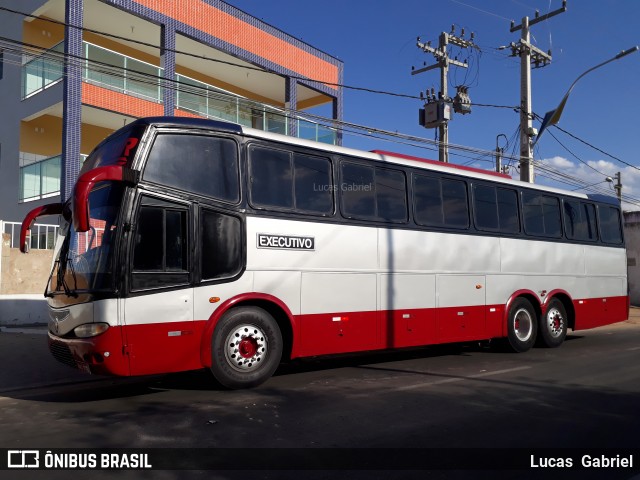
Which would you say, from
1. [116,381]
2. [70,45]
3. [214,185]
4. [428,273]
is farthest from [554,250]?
[70,45]

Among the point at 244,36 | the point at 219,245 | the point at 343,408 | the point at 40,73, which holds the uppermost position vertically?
the point at 244,36

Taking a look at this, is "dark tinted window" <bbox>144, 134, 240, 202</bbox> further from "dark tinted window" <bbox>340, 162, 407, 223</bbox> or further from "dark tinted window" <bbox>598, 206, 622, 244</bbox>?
"dark tinted window" <bbox>598, 206, 622, 244</bbox>

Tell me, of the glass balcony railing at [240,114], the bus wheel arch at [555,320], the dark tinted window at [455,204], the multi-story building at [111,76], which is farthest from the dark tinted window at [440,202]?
the glass balcony railing at [240,114]

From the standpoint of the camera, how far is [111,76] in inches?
730

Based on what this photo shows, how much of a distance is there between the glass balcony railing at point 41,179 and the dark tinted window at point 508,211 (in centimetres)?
1295

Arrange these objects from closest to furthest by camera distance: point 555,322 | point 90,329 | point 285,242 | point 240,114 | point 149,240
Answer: point 90,329
point 149,240
point 285,242
point 555,322
point 240,114

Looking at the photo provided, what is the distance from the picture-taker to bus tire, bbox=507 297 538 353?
11.6 meters

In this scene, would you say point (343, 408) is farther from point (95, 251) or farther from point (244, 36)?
point (244, 36)

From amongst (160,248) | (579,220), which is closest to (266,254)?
(160,248)

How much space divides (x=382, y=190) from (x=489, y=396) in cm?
385

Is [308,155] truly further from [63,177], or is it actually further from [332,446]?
[63,177]

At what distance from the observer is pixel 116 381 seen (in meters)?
8.57

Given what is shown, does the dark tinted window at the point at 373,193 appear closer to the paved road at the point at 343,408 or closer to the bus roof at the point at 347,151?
the bus roof at the point at 347,151

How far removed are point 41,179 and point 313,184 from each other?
1366cm
